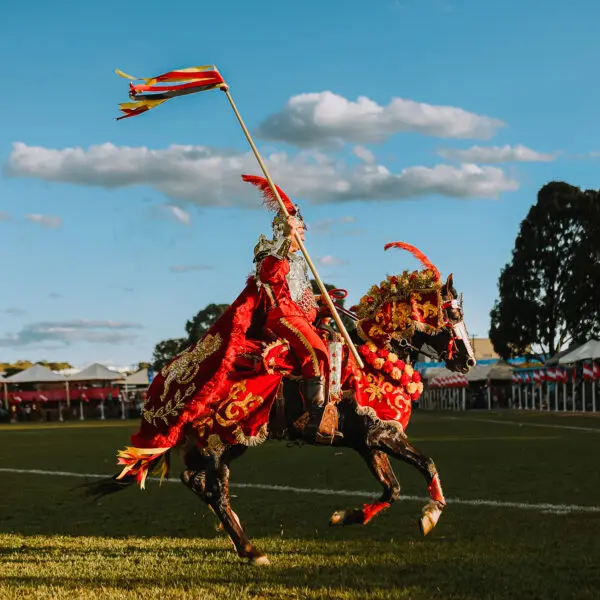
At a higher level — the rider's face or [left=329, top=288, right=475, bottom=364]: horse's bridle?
the rider's face

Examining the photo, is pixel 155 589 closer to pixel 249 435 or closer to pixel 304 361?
pixel 249 435

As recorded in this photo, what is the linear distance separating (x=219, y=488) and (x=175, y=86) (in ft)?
11.8

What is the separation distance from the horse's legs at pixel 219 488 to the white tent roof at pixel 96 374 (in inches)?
2442

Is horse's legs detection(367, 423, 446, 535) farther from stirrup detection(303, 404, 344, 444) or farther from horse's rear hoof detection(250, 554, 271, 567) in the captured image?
horse's rear hoof detection(250, 554, 271, 567)

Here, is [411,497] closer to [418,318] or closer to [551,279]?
[418,318]

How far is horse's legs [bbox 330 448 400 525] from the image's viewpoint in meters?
8.20

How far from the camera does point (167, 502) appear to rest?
12.5 meters

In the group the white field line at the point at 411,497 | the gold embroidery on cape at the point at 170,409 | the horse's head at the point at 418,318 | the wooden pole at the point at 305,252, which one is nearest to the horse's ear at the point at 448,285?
the horse's head at the point at 418,318

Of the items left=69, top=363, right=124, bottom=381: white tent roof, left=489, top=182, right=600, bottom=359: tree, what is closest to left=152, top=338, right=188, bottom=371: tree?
left=69, top=363, right=124, bottom=381: white tent roof

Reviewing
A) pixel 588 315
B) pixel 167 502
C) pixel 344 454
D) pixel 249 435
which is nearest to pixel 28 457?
pixel 344 454

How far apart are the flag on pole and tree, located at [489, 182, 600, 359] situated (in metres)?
51.4

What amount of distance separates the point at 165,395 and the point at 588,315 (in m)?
52.5

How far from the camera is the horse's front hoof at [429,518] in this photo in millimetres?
7578

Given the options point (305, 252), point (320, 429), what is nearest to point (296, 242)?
point (305, 252)
